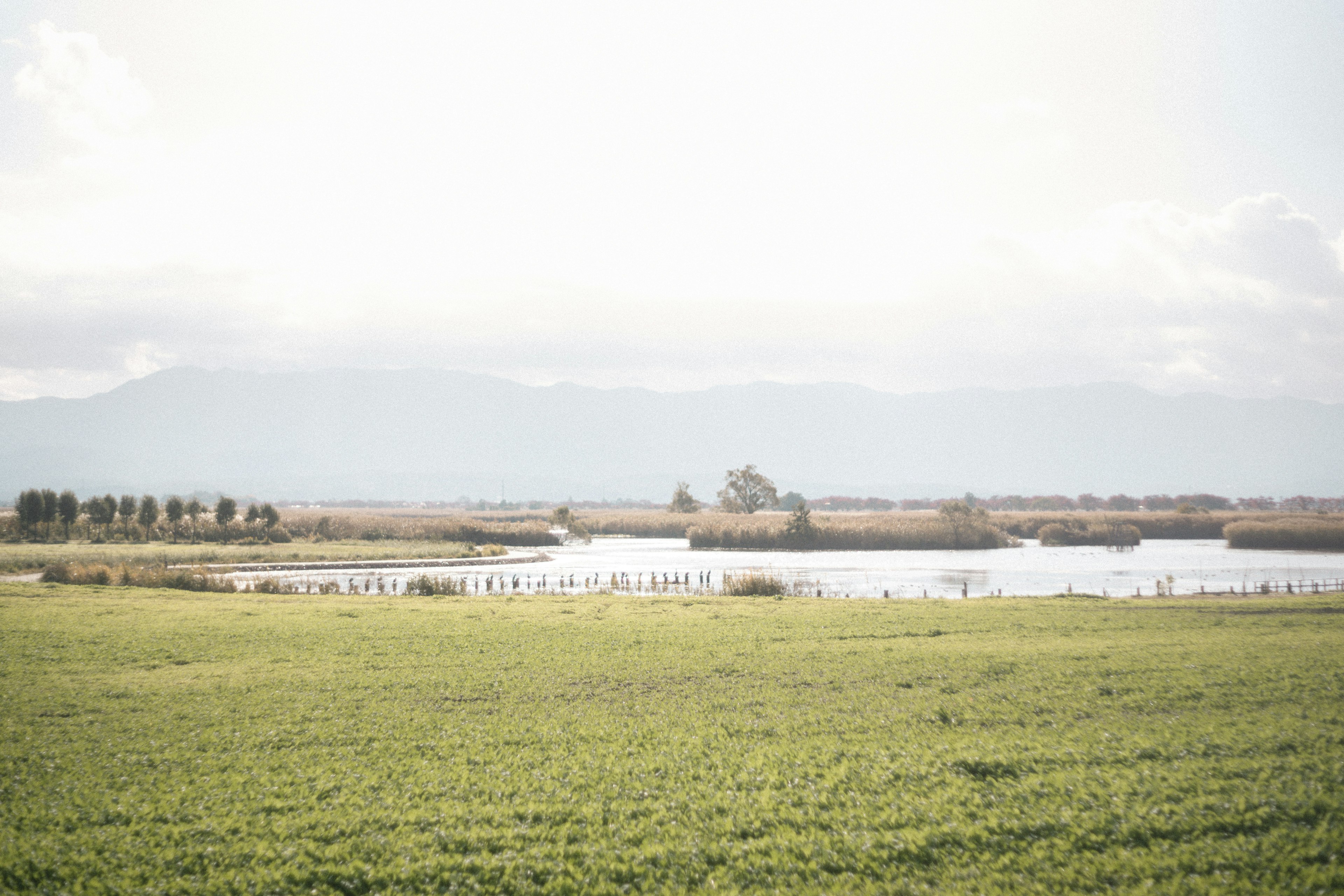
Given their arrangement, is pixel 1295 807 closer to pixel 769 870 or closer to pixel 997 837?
pixel 997 837

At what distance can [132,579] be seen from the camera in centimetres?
3381

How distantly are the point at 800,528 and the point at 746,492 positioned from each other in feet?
128

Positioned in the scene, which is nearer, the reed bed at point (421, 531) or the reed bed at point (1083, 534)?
the reed bed at point (421, 531)

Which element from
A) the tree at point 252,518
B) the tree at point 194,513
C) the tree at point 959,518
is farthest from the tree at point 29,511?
the tree at point 959,518

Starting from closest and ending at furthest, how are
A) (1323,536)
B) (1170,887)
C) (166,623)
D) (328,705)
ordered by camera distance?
(1170,887) < (328,705) < (166,623) < (1323,536)

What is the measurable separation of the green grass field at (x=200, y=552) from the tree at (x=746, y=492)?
53426 mm

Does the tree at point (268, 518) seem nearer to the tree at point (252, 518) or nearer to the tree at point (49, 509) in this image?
the tree at point (252, 518)

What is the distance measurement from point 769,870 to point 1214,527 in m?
122

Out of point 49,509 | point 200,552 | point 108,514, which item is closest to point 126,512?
point 108,514

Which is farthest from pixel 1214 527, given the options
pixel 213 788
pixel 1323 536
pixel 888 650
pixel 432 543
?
pixel 213 788

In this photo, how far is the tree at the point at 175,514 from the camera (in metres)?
73.7

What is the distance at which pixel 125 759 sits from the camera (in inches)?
370

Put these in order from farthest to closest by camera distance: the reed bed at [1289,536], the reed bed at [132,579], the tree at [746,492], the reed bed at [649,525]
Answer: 1. the tree at [746,492]
2. the reed bed at [649,525]
3. the reed bed at [1289,536]
4. the reed bed at [132,579]

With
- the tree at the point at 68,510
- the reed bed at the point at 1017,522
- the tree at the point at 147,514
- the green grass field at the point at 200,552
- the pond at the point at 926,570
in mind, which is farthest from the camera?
the reed bed at the point at 1017,522
